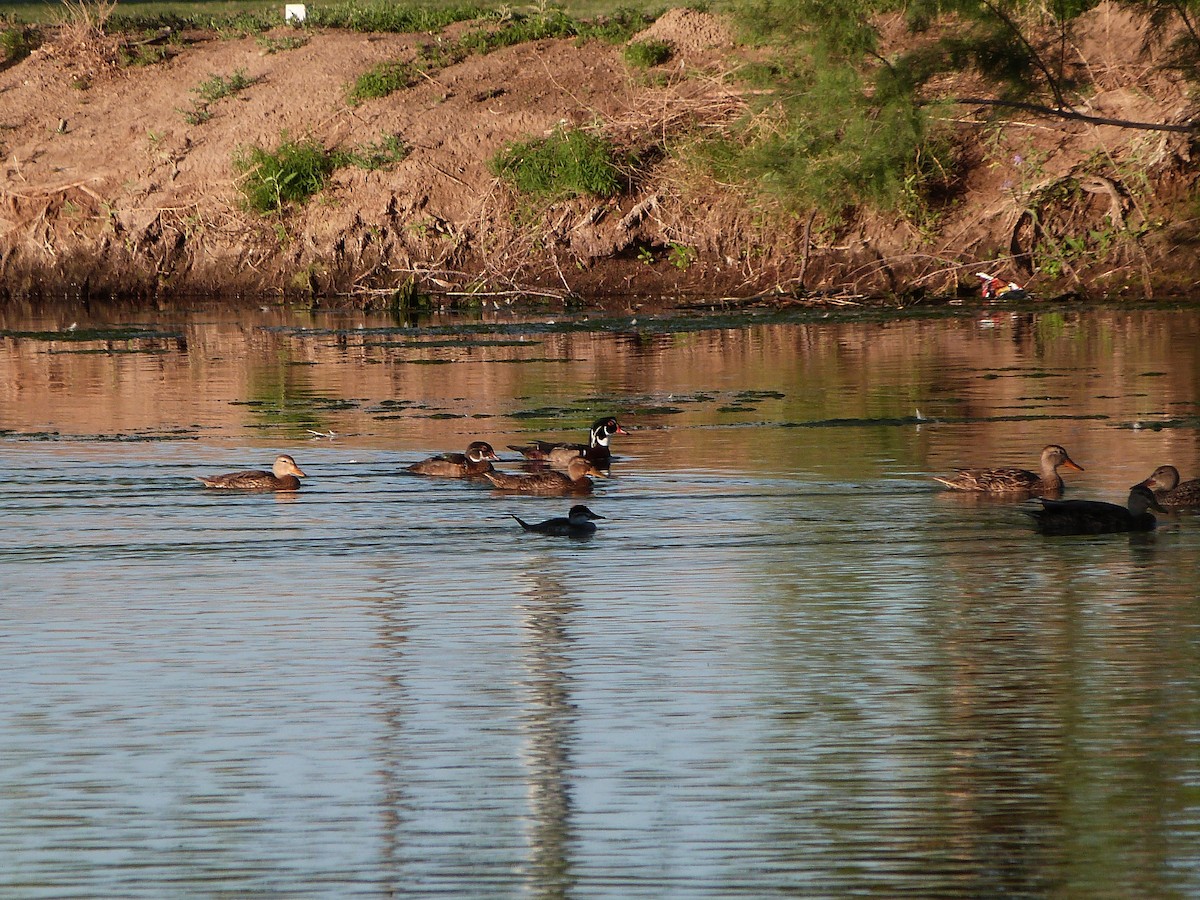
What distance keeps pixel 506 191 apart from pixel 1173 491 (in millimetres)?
21412

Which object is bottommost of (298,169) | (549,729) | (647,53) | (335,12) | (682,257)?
(549,729)

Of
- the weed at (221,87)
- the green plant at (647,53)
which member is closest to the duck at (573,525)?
the green plant at (647,53)

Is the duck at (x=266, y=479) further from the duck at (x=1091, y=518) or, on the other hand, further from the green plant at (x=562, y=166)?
the green plant at (x=562, y=166)

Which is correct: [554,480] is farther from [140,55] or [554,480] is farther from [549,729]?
[140,55]

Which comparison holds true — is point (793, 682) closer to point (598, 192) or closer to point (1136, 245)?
point (1136, 245)

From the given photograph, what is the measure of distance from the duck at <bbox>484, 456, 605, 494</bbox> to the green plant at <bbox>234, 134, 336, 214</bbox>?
818 inches

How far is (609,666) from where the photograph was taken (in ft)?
29.1

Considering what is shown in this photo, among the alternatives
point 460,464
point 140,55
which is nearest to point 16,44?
point 140,55

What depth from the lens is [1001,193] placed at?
30.5m

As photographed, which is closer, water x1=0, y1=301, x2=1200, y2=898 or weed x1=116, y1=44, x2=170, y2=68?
water x1=0, y1=301, x2=1200, y2=898

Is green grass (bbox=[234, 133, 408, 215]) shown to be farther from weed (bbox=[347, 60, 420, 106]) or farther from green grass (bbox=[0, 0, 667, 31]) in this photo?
green grass (bbox=[0, 0, 667, 31])

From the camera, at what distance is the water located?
6523 mm

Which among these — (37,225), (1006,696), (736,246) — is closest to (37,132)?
(37,225)

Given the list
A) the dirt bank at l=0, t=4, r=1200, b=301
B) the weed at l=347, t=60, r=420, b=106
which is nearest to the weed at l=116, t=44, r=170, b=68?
the dirt bank at l=0, t=4, r=1200, b=301
